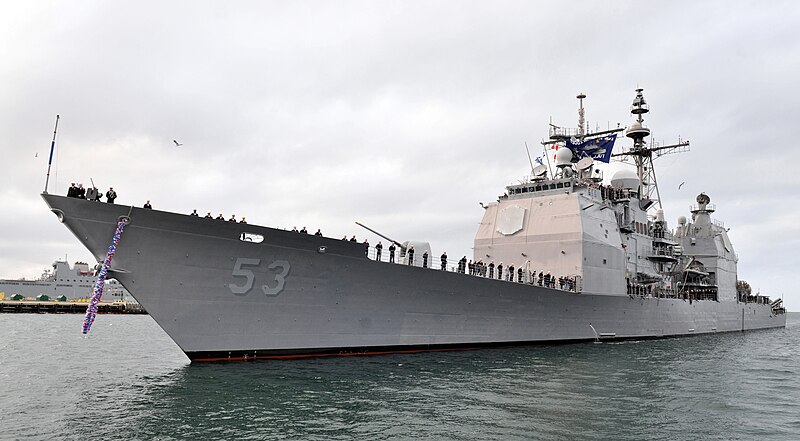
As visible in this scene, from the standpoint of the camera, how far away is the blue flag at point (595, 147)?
1105 inches

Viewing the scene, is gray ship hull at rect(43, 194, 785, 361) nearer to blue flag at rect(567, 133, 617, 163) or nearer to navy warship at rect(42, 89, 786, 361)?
navy warship at rect(42, 89, 786, 361)

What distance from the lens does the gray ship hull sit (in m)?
12.1

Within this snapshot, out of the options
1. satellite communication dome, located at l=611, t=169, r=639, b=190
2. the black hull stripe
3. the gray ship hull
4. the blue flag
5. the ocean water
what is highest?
the blue flag

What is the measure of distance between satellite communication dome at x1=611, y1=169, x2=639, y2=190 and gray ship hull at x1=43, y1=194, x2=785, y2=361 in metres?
10.6

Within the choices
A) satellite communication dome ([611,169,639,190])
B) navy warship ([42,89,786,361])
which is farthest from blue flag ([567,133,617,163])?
satellite communication dome ([611,169,639,190])

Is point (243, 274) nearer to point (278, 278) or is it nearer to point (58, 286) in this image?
point (278, 278)

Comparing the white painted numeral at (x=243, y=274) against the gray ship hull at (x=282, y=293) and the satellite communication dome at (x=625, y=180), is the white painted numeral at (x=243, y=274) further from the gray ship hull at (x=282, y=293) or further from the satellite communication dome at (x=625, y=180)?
the satellite communication dome at (x=625, y=180)

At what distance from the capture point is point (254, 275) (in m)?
13.3

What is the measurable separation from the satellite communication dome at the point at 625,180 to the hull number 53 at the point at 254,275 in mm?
19329

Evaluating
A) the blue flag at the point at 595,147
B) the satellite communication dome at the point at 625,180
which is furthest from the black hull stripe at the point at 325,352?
the blue flag at the point at 595,147

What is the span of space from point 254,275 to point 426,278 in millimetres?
5018

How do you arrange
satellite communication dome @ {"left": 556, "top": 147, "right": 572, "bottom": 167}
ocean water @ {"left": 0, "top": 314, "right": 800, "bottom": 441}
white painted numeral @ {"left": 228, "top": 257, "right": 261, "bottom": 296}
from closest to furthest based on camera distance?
ocean water @ {"left": 0, "top": 314, "right": 800, "bottom": 441} < white painted numeral @ {"left": 228, "top": 257, "right": 261, "bottom": 296} < satellite communication dome @ {"left": 556, "top": 147, "right": 572, "bottom": 167}

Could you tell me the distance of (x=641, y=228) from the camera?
88.1ft

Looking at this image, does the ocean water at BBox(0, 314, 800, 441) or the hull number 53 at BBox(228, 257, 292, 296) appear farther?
the hull number 53 at BBox(228, 257, 292, 296)
